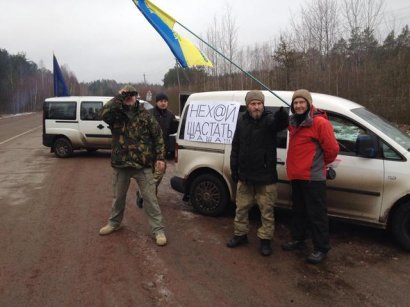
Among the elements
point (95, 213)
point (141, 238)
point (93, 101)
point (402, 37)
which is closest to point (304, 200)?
point (141, 238)

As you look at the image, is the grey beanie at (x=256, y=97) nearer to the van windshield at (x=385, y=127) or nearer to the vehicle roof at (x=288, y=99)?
the vehicle roof at (x=288, y=99)

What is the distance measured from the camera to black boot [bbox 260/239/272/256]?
4590 mm

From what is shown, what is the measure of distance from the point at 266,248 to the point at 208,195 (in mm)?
1571

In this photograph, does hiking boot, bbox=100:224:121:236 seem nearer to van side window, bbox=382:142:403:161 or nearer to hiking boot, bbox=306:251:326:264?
hiking boot, bbox=306:251:326:264

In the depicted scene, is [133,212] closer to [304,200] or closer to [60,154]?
[304,200]

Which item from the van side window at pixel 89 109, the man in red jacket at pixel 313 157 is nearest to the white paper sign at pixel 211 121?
the man in red jacket at pixel 313 157

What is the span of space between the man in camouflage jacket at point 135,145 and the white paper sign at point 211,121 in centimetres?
100

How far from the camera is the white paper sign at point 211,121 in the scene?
5684 millimetres

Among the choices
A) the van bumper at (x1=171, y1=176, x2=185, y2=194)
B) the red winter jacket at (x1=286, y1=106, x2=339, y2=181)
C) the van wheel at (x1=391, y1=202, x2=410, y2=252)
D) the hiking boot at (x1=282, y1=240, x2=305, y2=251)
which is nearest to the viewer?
the red winter jacket at (x1=286, y1=106, x2=339, y2=181)

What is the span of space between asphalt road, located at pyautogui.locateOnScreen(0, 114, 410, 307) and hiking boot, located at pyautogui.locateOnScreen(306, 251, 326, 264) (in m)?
0.07

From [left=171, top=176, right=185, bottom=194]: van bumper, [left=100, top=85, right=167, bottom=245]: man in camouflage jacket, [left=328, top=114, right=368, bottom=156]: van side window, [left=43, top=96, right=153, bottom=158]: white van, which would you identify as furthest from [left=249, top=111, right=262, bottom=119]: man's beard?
[left=43, top=96, right=153, bottom=158]: white van

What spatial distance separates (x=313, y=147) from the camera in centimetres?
433

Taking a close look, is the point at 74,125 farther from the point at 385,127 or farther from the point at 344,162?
the point at 385,127

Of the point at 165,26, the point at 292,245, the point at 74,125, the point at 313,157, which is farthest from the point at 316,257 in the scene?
the point at 74,125
